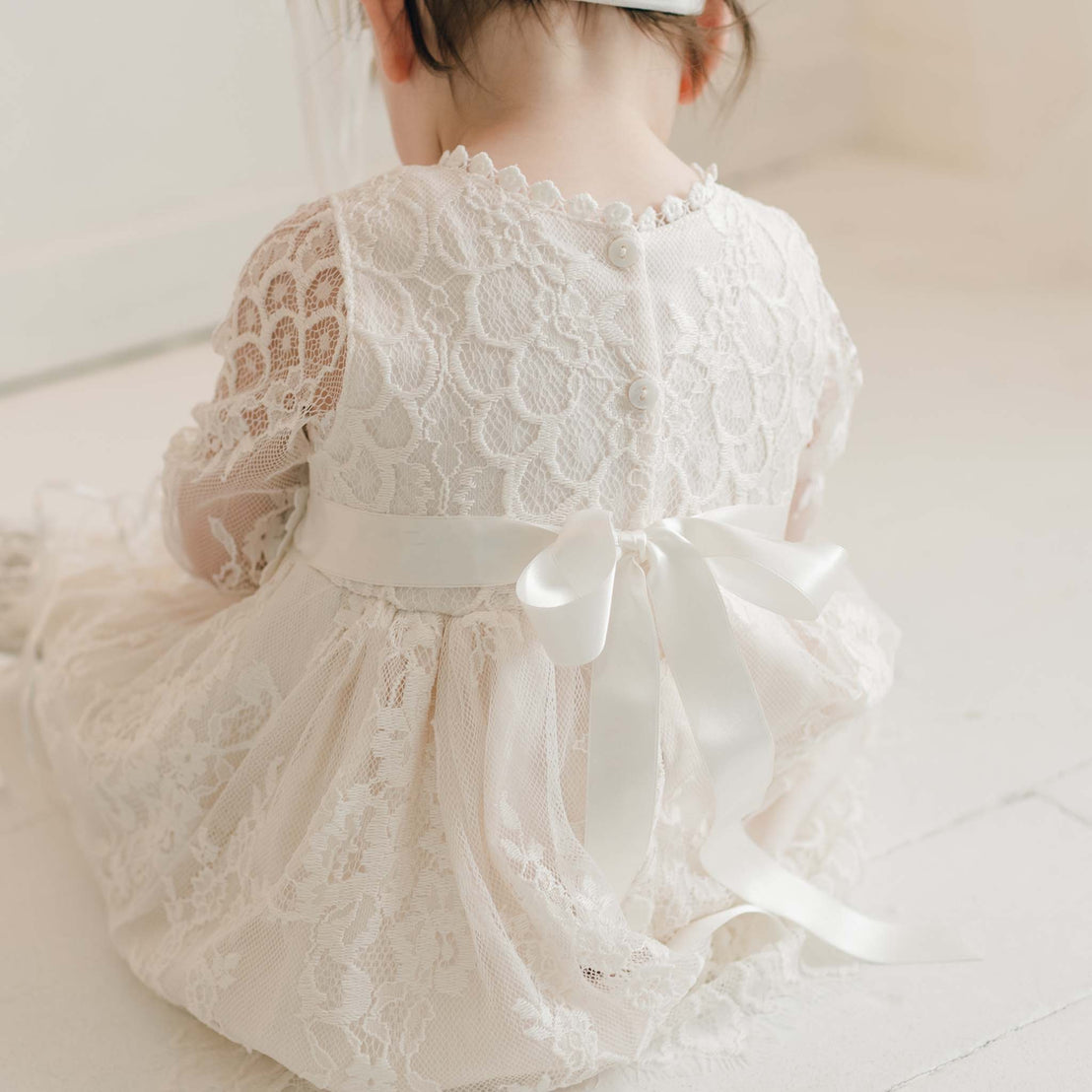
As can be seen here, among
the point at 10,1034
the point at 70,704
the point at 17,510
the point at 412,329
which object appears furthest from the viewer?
the point at 17,510

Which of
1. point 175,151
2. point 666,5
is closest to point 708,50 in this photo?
point 666,5

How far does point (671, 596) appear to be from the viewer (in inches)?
34.5

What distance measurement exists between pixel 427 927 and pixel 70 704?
382 mm

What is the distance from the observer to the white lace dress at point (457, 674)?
85 cm

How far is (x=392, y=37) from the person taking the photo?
3.09 ft

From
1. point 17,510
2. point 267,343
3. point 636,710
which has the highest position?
point 267,343

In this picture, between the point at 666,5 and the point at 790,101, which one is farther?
the point at 790,101

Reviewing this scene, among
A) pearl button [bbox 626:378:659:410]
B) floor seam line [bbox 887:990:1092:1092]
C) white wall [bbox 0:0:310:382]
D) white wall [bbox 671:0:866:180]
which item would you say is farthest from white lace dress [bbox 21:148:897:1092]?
white wall [bbox 671:0:866:180]

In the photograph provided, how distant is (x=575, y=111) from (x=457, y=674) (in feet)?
1.22

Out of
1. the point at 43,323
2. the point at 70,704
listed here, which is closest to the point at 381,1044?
the point at 70,704

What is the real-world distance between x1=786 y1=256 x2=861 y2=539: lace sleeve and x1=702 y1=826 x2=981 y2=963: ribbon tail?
29 cm

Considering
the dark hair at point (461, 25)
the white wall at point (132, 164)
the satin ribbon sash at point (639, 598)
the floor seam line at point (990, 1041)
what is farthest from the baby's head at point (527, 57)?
the white wall at point (132, 164)

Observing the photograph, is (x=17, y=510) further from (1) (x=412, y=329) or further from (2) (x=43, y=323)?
(1) (x=412, y=329)

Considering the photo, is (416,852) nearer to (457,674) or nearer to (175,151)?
(457,674)
